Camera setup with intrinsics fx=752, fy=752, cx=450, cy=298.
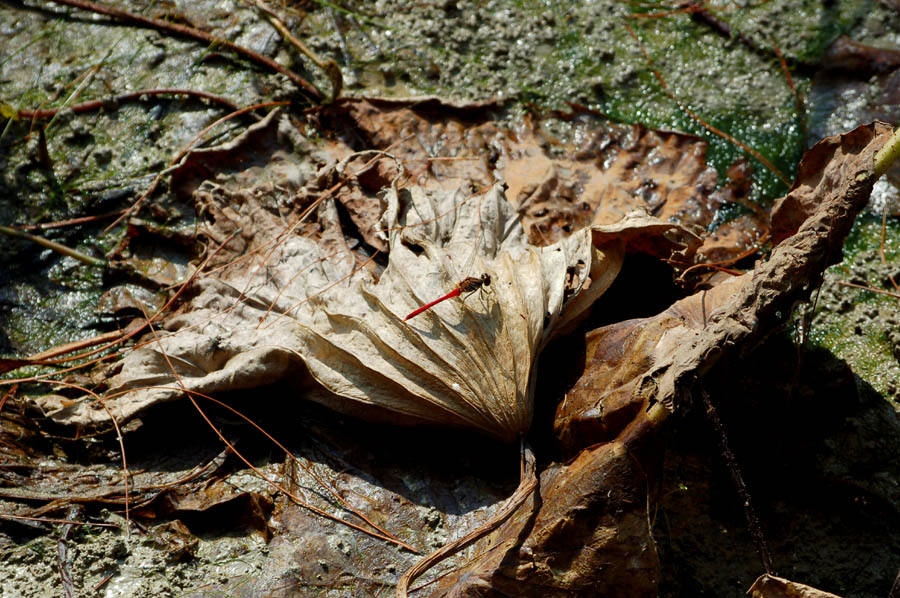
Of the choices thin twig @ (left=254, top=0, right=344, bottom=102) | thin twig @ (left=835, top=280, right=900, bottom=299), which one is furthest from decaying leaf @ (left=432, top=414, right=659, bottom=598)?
thin twig @ (left=254, top=0, right=344, bottom=102)

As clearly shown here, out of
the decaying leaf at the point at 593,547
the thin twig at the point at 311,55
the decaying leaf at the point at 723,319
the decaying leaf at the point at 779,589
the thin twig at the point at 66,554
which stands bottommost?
the decaying leaf at the point at 779,589

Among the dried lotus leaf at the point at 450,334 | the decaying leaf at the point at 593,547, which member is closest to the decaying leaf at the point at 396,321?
Answer: the dried lotus leaf at the point at 450,334

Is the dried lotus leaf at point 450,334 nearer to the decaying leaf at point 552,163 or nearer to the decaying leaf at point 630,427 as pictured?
the decaying leaf at point 630,427

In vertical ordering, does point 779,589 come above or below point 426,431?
below

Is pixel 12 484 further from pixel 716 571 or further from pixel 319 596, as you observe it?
pixel 716 571

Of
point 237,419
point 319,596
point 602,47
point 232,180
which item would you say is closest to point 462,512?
point 319,596

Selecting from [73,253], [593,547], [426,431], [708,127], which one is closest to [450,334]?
[426,431]

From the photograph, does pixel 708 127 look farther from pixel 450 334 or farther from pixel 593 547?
pixel 593 547
